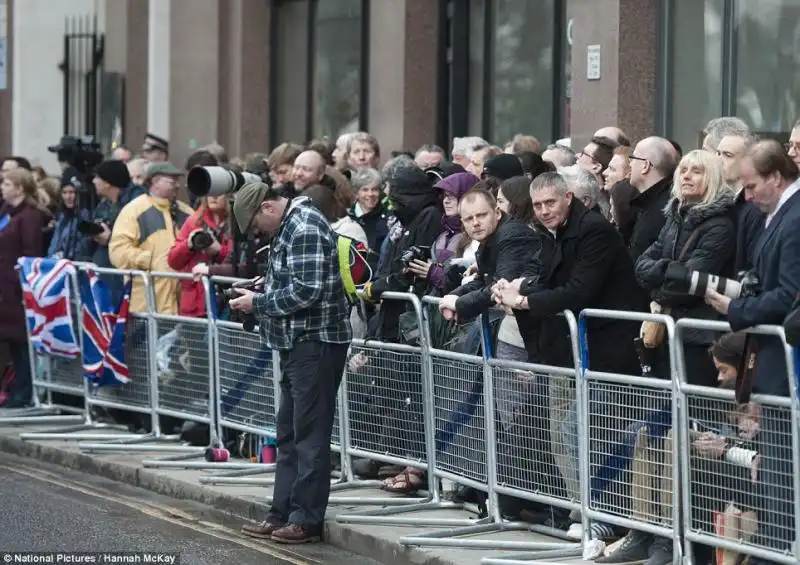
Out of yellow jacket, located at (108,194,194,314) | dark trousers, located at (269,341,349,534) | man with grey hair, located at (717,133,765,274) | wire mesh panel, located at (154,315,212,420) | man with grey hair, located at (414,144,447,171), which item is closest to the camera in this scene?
man with grey hair, located at (717,133,765,274)

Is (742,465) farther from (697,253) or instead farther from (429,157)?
(429,157)

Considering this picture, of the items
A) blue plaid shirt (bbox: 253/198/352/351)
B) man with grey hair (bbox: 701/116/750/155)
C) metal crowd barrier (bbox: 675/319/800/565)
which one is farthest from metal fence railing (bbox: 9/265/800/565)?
man with grey hair (bbox: 701/116/750/155)

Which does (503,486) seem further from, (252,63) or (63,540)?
(252,63)

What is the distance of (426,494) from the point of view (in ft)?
35.5

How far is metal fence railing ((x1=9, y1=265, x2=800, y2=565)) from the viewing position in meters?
7.89

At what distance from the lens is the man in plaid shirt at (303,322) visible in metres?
9.77

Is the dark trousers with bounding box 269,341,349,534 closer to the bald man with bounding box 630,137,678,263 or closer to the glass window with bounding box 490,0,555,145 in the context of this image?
the bald man with bounding box 630,137,678,263

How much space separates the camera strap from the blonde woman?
0.72m

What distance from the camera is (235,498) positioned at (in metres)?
10.9

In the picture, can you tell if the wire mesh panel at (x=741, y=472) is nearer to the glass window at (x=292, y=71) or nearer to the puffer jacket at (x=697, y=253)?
the puffer jacket at (x=697, y=253)

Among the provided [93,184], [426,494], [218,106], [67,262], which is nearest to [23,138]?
[218,106]

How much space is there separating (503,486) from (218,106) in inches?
515

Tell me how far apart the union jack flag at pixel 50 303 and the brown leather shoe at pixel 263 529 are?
4.21m

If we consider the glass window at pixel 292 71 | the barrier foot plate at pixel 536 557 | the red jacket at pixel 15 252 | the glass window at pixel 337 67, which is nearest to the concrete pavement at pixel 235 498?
the barrier foot plate at pixel 536 557
